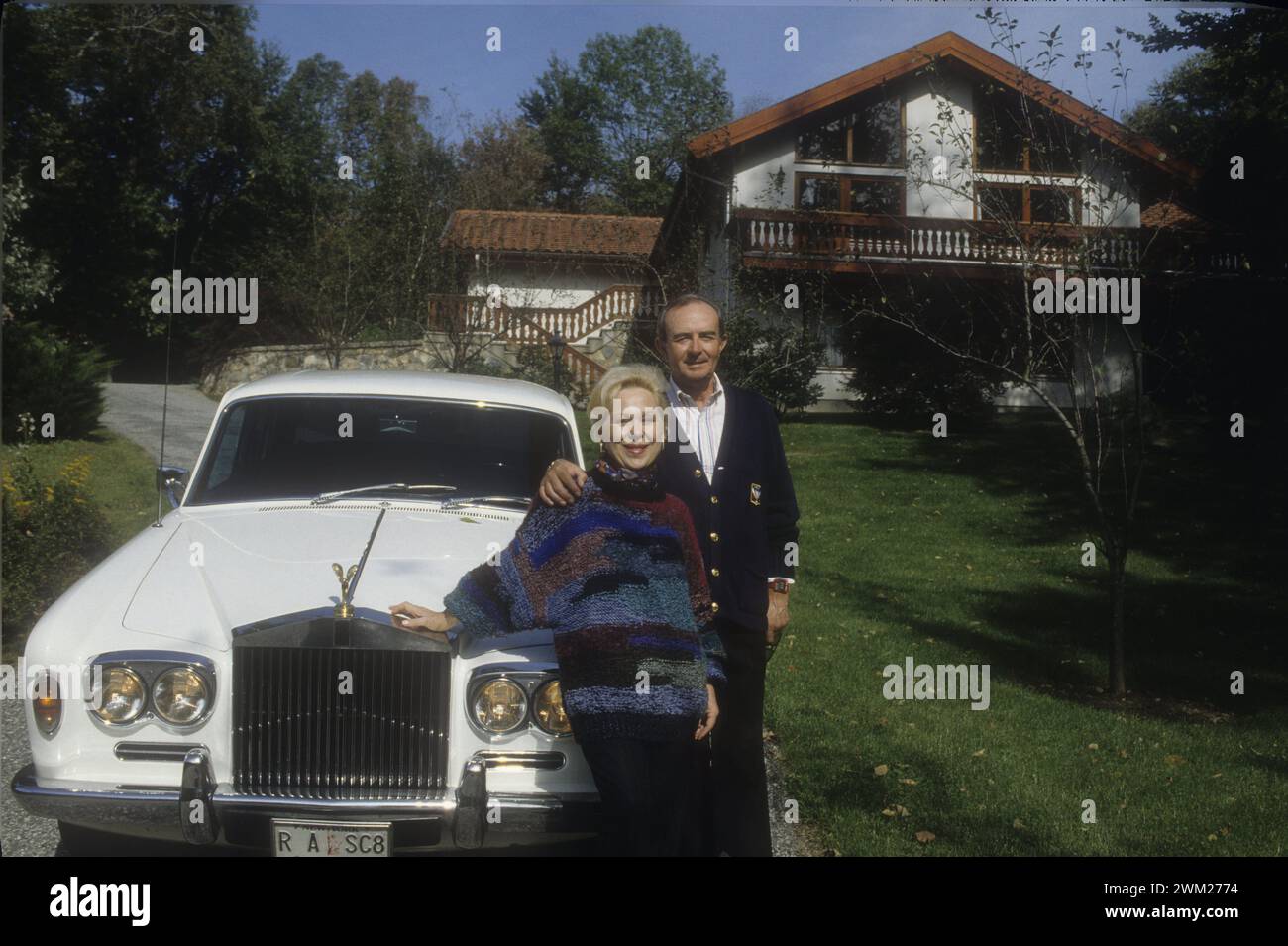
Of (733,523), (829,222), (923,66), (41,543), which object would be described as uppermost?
(829,222)

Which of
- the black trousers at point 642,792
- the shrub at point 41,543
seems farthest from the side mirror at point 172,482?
the black trousers at point 642,792

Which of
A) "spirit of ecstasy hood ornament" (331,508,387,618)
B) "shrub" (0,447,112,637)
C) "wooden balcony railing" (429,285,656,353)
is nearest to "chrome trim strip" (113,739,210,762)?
"spirit of ecstasy hood ornament" (331,508,387,618)

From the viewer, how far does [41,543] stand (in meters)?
7.63

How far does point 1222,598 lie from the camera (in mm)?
9180

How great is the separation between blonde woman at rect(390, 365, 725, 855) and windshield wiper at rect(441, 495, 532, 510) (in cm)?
153

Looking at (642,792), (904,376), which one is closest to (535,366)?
(904,376)

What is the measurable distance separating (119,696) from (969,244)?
41.2ft

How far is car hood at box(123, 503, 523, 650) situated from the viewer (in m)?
3.68

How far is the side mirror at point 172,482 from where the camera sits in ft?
16.5

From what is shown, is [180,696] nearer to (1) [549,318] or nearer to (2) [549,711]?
(2) [549,711]

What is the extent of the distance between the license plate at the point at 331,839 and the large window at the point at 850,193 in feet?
53.1

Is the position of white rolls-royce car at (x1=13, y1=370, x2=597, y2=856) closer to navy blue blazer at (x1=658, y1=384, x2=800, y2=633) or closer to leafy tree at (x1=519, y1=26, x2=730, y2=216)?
navy blue blazer at (x1=658, y1=384, x2=800, y2=633)

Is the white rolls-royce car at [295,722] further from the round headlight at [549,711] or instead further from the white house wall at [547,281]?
the white house wall at [547,281]
